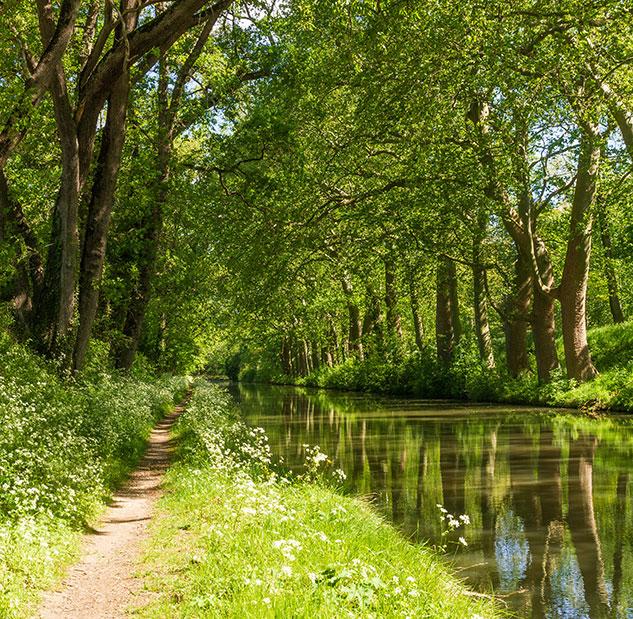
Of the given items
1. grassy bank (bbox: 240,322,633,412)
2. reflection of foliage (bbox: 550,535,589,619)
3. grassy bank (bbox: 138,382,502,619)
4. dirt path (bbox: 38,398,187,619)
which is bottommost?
reflection of foliage (bbox: 550,535,589,619)

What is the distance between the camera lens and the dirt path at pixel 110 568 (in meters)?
5.51

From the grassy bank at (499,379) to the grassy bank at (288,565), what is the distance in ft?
51.9

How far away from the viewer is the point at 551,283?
81.9 feet

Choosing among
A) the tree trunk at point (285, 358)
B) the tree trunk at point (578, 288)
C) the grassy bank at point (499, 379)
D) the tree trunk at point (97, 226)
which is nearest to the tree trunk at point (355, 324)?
the grassy bank at point (499, 379)

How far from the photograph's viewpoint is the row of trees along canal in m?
14.5

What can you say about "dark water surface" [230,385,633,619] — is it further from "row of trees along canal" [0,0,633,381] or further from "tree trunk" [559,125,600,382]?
"row of trees along canal" [0,0,633,381]

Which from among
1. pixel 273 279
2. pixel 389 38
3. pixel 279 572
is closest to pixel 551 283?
pixel 273 279

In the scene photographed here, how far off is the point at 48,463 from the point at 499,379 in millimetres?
23293

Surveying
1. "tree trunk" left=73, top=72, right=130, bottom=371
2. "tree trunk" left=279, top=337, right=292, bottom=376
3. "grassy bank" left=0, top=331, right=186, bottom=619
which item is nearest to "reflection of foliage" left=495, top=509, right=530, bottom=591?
"grassy bank" left=0, top=331, right=186, bottom=619

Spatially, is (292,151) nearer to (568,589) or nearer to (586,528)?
(586,528)

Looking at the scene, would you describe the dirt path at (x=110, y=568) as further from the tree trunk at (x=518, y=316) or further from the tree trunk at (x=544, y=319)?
the tree trunk at (x=518, y=316)

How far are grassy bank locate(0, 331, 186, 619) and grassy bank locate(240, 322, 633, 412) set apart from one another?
14.1 meters

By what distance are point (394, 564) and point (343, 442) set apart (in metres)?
11.6

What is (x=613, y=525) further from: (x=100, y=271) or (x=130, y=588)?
(x=100, y=271)
